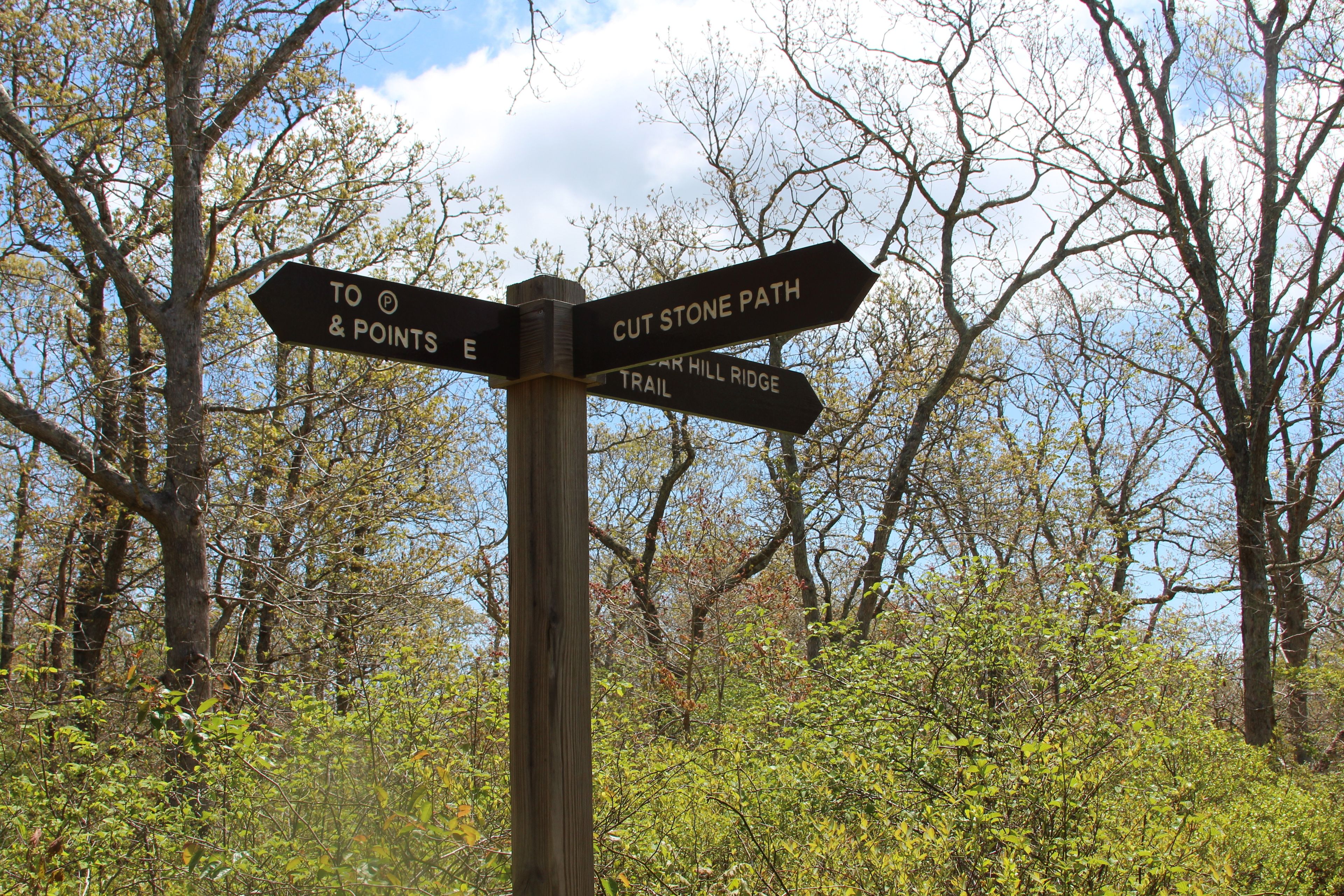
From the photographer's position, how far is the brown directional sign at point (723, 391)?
2.82 m

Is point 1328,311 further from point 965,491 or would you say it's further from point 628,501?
point 628,501

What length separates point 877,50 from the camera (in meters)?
13.6

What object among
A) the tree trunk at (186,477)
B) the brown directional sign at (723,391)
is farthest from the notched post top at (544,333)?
the tree trunk at (186,477)

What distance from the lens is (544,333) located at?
2.61 m

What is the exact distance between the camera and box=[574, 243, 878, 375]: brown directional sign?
7.90 feet

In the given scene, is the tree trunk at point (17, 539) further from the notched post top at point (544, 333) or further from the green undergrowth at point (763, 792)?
the notched post top at point (544, 333)

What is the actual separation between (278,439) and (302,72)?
5104mm

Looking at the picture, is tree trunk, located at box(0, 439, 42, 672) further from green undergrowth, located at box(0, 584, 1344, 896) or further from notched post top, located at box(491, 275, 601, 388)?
notched post top, located at box(491, 275, 601, 388)

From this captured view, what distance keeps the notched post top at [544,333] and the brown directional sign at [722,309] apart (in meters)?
0.03

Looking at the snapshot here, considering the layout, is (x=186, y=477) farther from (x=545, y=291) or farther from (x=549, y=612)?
(x=549, y=612)

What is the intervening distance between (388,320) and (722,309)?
88 centimetres

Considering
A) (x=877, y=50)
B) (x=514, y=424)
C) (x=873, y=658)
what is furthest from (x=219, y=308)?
(x=514, y=424)

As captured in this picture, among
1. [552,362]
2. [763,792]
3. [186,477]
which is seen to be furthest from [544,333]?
[186,477]

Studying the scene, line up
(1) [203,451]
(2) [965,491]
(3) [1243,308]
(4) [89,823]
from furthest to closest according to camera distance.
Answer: (2) [965,491]
(3) [1243,308]
(1) [203,451]
(4) [89,823]
